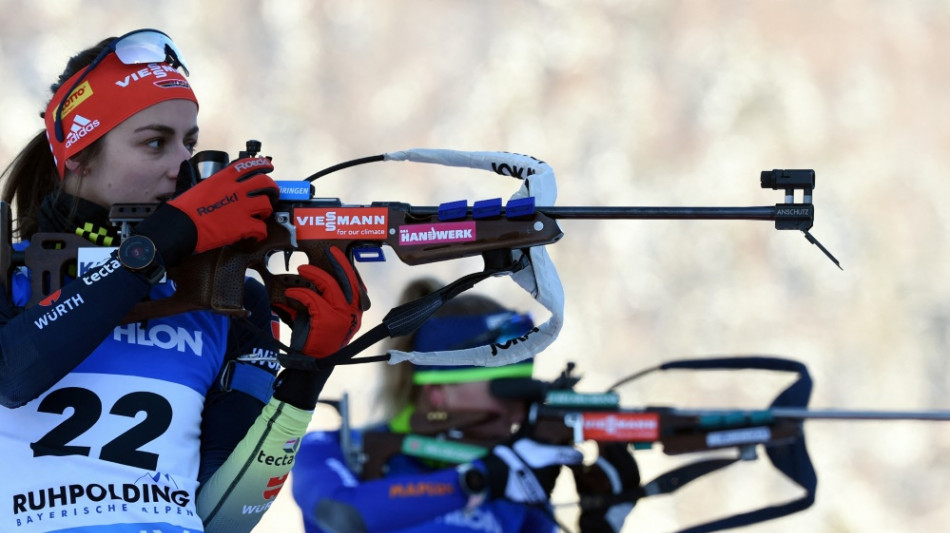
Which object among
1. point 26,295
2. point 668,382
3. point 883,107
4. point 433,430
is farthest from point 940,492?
point 26,295

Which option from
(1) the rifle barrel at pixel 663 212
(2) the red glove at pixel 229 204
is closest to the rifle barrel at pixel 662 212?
(1) the rifle barrel at pixel 663 212

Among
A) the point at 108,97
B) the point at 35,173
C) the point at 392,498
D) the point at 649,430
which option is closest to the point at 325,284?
the point at 108,97

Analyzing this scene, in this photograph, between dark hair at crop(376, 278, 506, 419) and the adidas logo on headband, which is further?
dark hair at crop(376, 278, 506, 419)

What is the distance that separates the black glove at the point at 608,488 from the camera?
4.55 metres

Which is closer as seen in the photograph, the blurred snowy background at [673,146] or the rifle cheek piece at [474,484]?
the rifle cheek piece at [474,484]

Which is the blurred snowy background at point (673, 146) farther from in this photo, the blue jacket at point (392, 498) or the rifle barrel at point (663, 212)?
the rifle barrel at point (663, 212)

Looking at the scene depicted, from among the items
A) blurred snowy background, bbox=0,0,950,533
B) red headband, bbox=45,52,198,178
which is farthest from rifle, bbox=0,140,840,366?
blurred snowy background, bbox=0,0,950,533

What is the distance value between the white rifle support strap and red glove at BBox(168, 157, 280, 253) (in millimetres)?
362

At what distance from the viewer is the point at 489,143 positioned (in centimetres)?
899

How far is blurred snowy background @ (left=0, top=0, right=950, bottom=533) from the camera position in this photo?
8.19 m

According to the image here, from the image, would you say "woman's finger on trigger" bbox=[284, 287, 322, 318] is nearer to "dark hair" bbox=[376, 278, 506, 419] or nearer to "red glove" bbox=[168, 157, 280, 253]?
"red glove" bbox=[168, 157, 280, 253]

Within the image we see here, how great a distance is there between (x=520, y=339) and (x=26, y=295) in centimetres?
89

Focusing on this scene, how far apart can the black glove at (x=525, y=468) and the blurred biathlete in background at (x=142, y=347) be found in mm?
1916

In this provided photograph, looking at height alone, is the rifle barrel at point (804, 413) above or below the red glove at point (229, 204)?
below
